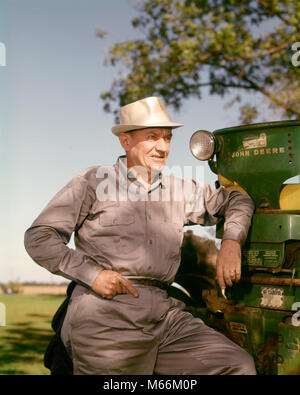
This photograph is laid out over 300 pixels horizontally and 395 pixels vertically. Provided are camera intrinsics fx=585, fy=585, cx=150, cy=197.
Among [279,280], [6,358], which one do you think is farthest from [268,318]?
[6,358]

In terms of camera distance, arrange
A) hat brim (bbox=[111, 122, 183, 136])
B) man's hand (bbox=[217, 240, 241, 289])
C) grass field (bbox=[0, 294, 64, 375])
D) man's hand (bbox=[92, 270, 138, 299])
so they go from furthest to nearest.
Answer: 1. grass field (bbox=[0, 294, 64, 375])
2. hat brim (bbox=[111, 122, 183, 136])
3. man's hand (bbox=[217, 240, 241, 289])
4. man's hand (bbox=[92, 270, 138, 299])

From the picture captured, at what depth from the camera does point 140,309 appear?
323 centimetres

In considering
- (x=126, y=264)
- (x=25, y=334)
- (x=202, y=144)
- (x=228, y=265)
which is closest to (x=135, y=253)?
(x=126, y=264)

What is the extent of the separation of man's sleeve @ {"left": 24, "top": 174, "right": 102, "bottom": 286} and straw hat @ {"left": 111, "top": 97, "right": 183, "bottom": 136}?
0.46m

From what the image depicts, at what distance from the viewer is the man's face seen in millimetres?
3504

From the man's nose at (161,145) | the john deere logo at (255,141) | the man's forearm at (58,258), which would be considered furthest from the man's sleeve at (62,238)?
the john deere logo at (255,141)

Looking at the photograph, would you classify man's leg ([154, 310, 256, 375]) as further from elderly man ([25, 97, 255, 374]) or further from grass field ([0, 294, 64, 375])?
grass field ([0, 294, 64, 375])

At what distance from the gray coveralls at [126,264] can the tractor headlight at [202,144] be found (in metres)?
0.42

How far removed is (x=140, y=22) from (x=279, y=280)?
7497 millimetres

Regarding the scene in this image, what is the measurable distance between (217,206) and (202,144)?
52cm

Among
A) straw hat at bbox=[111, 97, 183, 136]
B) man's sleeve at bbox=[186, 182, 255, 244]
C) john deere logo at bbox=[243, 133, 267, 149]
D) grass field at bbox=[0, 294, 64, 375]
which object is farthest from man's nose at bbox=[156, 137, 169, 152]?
grass field at bbox=[0, 294, 64, 375]

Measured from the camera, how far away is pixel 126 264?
328 centimetres

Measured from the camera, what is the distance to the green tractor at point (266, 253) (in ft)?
11.5

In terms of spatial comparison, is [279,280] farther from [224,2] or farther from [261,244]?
[224,2]
